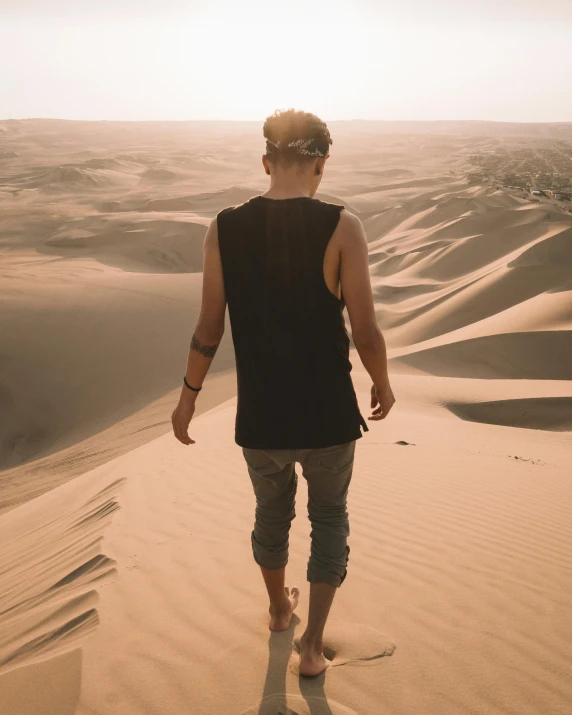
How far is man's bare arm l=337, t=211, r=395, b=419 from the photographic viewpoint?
6.22 feet

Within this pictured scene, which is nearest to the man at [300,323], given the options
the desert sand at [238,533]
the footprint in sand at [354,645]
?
the footprint in sand at [354,645]

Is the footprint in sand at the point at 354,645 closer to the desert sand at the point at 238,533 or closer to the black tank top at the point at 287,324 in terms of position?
the desert sand at the point at 238,533

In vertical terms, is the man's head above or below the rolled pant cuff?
above

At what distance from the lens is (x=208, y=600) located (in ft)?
8.63

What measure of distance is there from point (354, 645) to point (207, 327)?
127cm

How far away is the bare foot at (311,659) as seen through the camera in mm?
2139

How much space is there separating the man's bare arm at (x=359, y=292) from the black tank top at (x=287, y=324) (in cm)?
5

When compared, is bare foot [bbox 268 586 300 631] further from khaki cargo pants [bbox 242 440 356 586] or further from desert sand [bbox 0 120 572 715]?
khaki cargo pants [bbox 242 440 356 586]

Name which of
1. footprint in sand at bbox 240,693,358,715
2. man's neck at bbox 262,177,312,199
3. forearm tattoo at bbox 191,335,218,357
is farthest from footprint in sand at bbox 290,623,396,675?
man's neck at bbox 262,177,312,199

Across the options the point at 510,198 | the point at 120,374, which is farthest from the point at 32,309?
the point at 510,198

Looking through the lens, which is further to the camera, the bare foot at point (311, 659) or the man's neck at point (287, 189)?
the bare foot at point (311, 659)

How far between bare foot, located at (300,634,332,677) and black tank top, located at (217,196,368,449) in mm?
712

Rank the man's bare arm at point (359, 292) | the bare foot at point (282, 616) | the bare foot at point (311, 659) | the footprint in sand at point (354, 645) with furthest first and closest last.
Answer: the bare foot at point (282, 616), the footprint in sand at point (354, 645), the bare foot at point (311, 659), the man's bare arm at point (359, 292)

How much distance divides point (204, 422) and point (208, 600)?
11.5 ft
